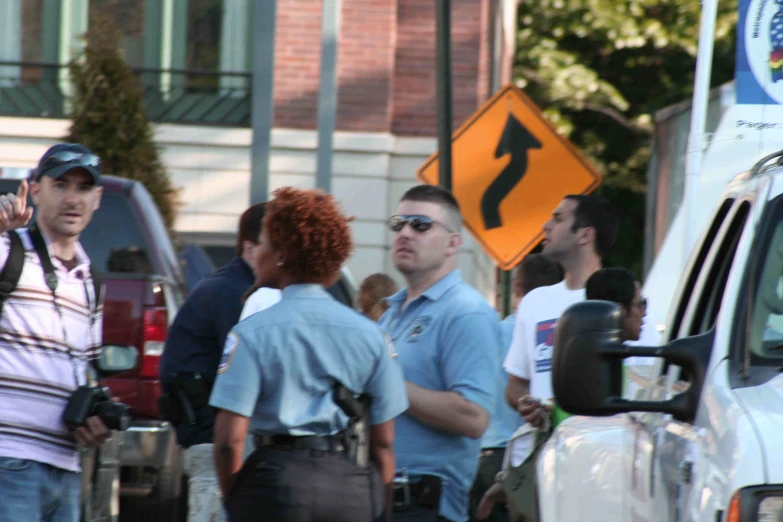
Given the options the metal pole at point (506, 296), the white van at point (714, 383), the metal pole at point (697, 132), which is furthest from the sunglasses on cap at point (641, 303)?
the metal pole at point (506, 296)

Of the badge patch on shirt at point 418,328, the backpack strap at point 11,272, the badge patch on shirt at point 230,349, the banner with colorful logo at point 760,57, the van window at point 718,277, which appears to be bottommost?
the badge patch on shirt at point 418,328

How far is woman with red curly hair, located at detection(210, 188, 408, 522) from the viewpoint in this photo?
3.85m

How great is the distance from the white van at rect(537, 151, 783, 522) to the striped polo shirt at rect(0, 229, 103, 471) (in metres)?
1.76

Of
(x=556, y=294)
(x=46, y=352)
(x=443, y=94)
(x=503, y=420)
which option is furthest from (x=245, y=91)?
(x=46, y=352)

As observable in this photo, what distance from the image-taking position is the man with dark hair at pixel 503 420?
638 cm

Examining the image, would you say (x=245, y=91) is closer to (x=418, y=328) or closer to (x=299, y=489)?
(x=418, y=328)

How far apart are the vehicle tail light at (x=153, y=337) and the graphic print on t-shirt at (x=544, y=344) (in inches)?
79.0

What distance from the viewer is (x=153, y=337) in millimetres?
7090

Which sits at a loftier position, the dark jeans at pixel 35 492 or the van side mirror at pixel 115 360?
the van side mirror at pixel 115 360

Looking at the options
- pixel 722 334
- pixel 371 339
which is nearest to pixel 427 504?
pixel 371 339

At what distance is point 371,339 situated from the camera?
402 cm

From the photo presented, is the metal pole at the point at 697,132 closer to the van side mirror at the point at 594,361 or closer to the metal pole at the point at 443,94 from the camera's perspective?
the metal pole at the point at 443,94

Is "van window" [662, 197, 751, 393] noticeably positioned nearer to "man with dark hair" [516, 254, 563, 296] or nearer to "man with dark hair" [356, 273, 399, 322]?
"man with dark hair" [516, 254, 563, 296]

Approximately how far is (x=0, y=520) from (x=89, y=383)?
580 mm
